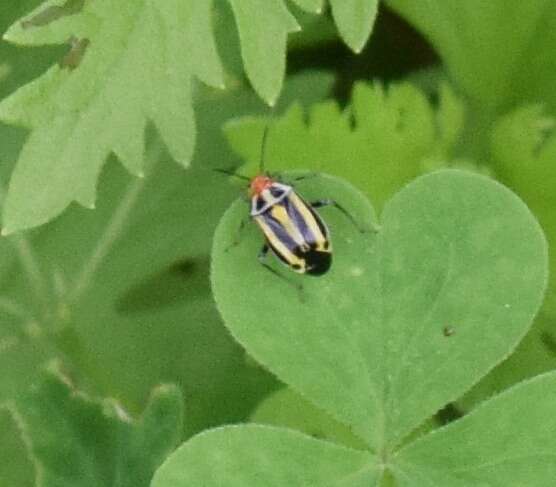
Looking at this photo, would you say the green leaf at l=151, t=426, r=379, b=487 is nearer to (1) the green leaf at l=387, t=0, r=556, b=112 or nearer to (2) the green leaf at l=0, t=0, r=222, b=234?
(2) the green leaf at l=0, t=0, r=222, b=234

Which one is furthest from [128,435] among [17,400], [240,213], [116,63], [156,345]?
[156,345]

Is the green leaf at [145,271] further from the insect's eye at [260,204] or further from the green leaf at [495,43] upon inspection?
the insect's eye at [260,204]

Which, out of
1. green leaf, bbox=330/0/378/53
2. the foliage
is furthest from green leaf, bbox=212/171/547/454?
green leaf, bbox=330/0/378/53

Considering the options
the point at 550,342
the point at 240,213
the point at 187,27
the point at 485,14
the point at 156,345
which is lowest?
the point at 550,342

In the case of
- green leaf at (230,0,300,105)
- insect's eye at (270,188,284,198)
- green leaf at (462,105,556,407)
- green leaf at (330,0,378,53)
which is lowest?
green leaf at (462,105,556,407)

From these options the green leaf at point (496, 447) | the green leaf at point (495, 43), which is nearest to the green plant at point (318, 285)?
the green leaf at point (496, 447)

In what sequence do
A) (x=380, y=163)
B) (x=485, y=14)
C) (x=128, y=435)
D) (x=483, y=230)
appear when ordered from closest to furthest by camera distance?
(x=483, y=230) < (x=128, y=435) < (x=380, y=163) < (x=485, y=14)

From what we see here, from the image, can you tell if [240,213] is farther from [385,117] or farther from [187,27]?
[385,117]
